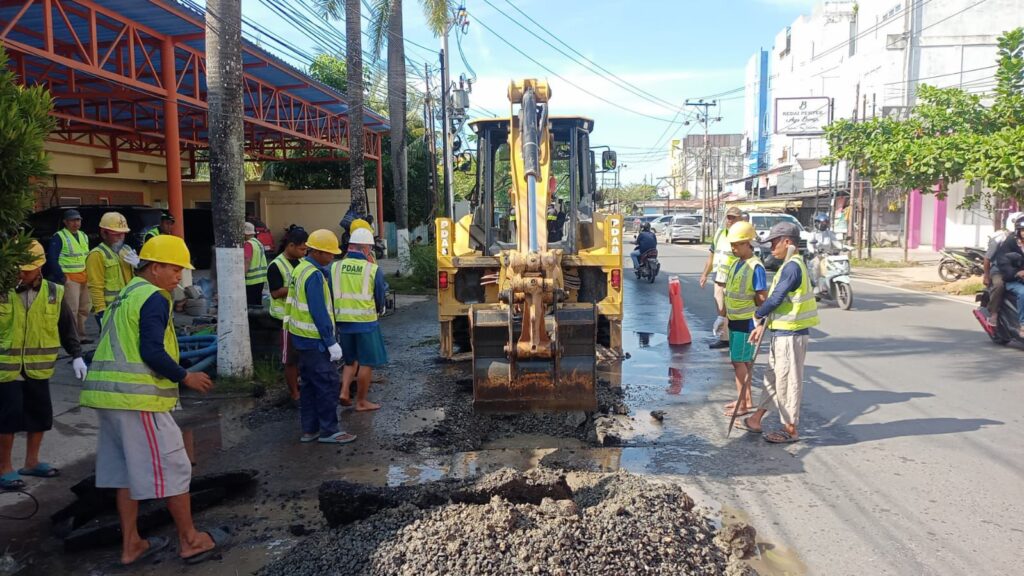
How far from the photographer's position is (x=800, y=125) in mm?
37750

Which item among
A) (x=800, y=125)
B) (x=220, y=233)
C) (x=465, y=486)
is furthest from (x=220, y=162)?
(x=800, y=125)

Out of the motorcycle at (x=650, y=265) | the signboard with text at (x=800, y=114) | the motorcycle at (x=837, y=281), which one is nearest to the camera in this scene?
the motorcycle at (x=837, y=281)

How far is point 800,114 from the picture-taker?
38000 mm

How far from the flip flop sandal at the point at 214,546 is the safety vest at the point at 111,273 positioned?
15.3ft

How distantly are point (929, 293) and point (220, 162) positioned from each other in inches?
562

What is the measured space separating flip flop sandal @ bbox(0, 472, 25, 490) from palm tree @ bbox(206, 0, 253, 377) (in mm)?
2807

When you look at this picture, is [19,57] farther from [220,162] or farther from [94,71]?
[220,162]

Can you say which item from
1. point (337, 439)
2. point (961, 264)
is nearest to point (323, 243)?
point (337, 439)

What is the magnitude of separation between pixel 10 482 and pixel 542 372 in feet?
→ 12.4

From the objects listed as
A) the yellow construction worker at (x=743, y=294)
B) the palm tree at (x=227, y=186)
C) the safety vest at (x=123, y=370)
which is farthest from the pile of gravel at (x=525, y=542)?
the palm tree at (x=227, y=186)

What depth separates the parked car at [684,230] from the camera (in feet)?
136

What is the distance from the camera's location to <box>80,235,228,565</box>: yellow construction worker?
389 centimetres

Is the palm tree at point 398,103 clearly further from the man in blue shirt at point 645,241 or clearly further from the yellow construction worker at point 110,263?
the yellow construction worker at point 110,263

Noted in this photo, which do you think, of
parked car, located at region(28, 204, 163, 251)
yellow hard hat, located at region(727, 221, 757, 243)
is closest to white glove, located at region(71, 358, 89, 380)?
yellow hard hat, located at region(727, 221, 757, 243)
